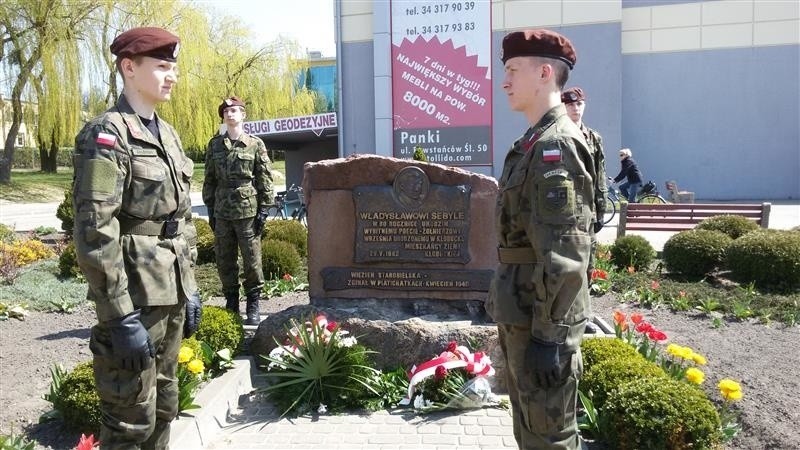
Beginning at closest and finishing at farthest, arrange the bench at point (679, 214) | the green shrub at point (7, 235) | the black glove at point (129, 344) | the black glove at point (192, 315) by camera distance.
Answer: the black glove at point (129, 344) → the black glove at point (192, 315) → the bench at point (679, 214) → the green shrub at point (7, 235)

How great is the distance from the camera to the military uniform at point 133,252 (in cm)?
243

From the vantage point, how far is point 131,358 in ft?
7.84

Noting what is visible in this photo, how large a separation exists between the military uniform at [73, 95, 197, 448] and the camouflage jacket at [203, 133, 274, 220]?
276cm

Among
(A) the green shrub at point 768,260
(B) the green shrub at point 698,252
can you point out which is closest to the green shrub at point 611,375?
(A) the green shrub at point 768,260

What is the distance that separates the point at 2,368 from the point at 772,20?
2158 centimetres

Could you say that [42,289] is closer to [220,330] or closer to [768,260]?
[220,330]

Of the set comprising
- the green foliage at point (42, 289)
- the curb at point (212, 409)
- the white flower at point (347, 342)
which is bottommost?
the curb at point (212, 409)

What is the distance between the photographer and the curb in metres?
3.62

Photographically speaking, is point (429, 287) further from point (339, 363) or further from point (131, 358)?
point (131, 358)

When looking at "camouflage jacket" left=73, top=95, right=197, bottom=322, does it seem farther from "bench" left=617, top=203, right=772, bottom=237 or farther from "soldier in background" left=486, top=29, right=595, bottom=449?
"bench" left=617, top=203, right=772, bottom=237

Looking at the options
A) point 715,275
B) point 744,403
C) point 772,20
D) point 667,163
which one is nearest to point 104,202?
point 744,403

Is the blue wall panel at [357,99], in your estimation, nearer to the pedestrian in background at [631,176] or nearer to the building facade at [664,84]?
the building facade at [664,84]

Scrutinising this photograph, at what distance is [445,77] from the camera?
1827 centimetres

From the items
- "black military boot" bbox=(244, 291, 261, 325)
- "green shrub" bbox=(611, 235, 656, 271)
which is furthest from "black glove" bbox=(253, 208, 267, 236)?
"green shrub" bbox=(611, 235, 656, 271)
